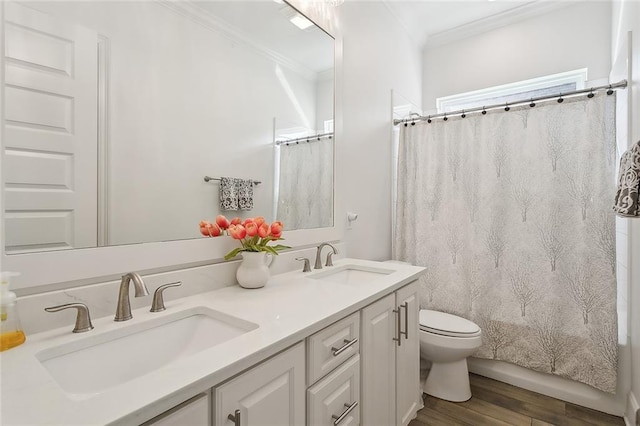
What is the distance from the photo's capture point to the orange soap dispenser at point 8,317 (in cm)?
72

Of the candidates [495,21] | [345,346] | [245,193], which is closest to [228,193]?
[245,193]

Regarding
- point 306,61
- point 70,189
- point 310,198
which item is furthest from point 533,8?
point 70,189

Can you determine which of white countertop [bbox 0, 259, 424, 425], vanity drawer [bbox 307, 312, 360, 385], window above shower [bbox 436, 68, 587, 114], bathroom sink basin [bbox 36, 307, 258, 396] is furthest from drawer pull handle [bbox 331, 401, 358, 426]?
window above shower [bbox 436, 68, 587, 114]

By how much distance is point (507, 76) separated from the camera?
108 inches

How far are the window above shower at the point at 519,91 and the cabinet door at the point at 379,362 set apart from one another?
7.68 ft

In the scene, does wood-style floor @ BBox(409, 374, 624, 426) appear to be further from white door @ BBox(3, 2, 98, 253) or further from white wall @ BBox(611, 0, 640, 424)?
white door @ BBox(3, 2, 98, 253)

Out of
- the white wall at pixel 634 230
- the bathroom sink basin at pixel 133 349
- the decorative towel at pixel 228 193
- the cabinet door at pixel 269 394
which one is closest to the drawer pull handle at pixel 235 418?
the cabinet door at pixel 269 394

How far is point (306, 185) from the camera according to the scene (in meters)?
1.80

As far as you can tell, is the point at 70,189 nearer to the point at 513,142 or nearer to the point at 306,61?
the point at 306,61

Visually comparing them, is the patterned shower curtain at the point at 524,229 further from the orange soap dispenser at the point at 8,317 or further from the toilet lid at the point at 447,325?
the orange soap dispenser at the point at 8,317

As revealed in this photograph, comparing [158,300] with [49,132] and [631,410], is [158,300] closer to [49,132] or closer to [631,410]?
[49,132]

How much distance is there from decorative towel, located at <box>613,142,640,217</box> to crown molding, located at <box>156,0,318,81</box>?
148 cm

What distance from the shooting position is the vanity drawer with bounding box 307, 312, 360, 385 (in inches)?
37.0

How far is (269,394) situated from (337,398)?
0.36 metres
